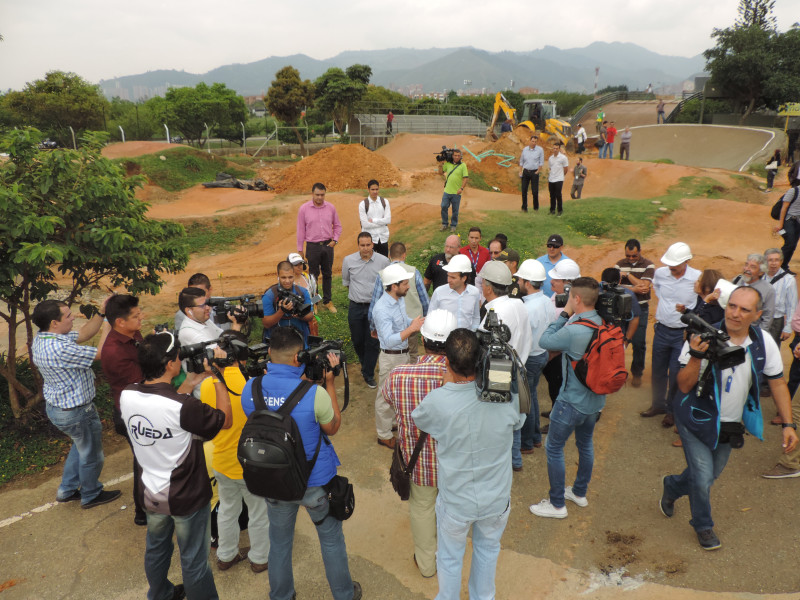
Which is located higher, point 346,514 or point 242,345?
point 242,345

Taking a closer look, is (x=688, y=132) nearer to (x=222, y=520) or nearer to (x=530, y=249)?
(x=530, y=249)

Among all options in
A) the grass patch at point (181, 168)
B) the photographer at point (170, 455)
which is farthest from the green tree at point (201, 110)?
the photographer at point (170, 455)

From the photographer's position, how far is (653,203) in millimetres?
14781

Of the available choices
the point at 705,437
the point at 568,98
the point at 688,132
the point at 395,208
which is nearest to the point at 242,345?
the point at 705,437

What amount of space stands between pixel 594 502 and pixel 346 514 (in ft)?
8.29

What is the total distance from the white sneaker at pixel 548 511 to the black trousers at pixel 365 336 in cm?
279

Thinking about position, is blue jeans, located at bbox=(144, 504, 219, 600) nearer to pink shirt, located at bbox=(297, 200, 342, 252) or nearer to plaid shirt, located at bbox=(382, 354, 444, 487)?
plaid shirt, located at bbox=(382, 354, 444, 487)

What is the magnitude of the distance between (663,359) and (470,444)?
13.1 feet

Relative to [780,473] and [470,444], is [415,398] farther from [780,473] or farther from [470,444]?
[780,473]

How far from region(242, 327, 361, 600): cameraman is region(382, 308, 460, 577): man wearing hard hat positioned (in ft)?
1.43

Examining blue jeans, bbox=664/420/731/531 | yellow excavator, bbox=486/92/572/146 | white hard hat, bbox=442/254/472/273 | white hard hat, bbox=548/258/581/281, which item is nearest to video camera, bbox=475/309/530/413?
blue jeans, bbox=664/420/731/531

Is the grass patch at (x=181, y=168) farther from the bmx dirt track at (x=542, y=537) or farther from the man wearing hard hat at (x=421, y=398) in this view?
the man wearing hard hat at (x=421, y=398)

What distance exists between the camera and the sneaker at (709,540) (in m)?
3.78

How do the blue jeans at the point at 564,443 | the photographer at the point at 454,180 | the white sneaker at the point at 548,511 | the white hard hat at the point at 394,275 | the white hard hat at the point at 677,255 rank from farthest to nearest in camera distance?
1. the photographer at the point at 454,180
2. the white hard hat at the point at 677,255
3. the white hard hat at the point at 394,275
4. the white sneaker at the point at 548,511
5. the blue jeans at the point at 564,443
